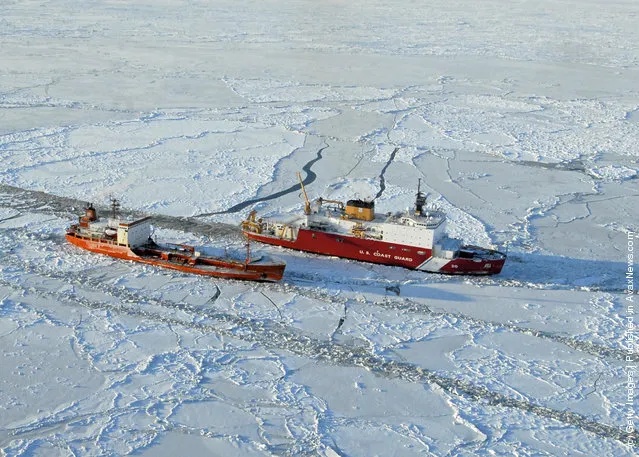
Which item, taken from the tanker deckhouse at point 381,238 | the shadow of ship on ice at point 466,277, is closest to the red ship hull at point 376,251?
the tanker deckhouse at point 381,238

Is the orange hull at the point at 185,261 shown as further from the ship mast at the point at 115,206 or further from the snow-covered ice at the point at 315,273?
the ship mast at the point at 115,206

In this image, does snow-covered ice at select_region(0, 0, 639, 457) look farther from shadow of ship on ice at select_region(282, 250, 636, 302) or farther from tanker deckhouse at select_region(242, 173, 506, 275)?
tanker deckhouse at select_region(242, 173, 506, 275)

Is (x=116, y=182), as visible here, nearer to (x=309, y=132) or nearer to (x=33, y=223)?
(x=33, y=223)

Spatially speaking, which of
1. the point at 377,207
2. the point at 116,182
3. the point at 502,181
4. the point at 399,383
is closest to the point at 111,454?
the point at 399,383

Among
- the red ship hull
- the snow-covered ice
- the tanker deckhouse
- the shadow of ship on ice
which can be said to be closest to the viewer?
the snow-covered ice

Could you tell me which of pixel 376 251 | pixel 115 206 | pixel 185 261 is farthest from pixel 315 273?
pixel 115 206

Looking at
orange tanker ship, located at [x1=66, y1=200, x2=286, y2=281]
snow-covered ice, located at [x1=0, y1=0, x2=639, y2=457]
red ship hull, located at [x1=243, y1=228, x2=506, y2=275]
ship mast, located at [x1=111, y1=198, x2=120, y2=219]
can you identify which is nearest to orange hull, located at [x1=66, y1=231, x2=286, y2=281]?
orange tanker ship, located at [x1=66, y1=200, x2=286, y2=281]
